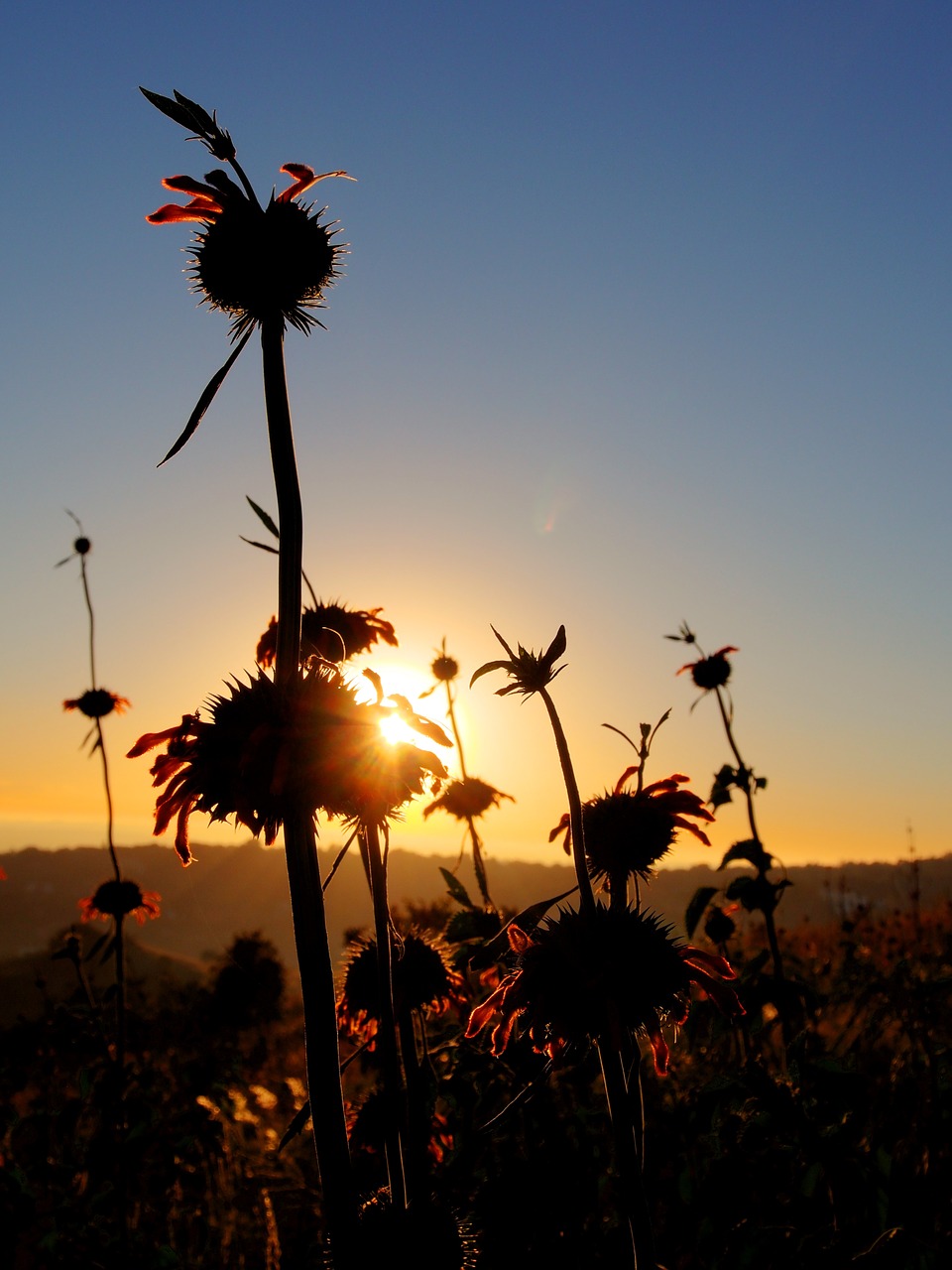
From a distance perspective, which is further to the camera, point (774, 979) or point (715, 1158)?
point (774, 979)

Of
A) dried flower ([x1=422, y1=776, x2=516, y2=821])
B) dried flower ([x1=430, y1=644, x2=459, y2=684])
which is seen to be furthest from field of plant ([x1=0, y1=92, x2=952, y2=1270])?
dried flower ([x1=430, y1=644, x2=459, y2=684])

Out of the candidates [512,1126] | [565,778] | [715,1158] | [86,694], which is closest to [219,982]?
[86,694]

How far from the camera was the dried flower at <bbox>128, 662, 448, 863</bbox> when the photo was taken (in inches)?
71.4

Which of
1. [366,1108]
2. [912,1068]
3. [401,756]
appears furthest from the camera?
[912,1068]

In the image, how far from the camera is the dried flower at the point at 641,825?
265cm

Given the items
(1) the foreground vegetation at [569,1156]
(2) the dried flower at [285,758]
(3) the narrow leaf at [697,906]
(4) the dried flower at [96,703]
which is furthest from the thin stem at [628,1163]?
(4) the dried flower at [96,703]

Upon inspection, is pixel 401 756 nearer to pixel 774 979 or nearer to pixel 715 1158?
pixel 715 1158

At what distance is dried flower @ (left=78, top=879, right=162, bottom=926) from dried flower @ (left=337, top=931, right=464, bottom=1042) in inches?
134

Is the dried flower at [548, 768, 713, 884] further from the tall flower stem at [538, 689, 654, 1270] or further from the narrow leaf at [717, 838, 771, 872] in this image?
the narrow leaf at [717, 838, 771, 872]

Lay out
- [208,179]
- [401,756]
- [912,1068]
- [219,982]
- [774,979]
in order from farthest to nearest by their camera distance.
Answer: [219,982], [912,1068], [774,979], [401,756], [208,179]

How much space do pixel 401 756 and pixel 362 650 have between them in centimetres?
192

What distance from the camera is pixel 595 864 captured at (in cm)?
284

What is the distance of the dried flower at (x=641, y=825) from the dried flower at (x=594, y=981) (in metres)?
0.60

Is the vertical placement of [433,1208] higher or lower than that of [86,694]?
lower
